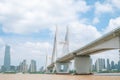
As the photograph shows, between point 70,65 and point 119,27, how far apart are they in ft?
178

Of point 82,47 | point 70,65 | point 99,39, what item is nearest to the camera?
point 99,39

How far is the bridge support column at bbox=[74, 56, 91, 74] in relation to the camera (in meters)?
62.7

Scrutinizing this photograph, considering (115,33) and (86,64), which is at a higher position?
(115,33)

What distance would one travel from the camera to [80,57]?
63.1 metres

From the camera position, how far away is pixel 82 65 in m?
63.1

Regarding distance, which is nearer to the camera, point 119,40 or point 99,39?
point 119,40

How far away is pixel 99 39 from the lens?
140 feet

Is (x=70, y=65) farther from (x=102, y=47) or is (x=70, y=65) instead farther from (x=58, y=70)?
(x=102, y=47)

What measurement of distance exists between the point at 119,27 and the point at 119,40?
9.70 ft

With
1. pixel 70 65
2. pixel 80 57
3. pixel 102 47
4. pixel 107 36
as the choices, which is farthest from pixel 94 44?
pixel 70 65

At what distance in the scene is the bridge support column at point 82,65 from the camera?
6272 cm

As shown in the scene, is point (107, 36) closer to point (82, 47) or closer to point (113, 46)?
point (113, 46)

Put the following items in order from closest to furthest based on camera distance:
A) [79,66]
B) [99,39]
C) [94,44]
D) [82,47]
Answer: [99,39] < [94,44] < [82,47] < [79,66]

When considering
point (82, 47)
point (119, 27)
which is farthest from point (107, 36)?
point (82, 47)
